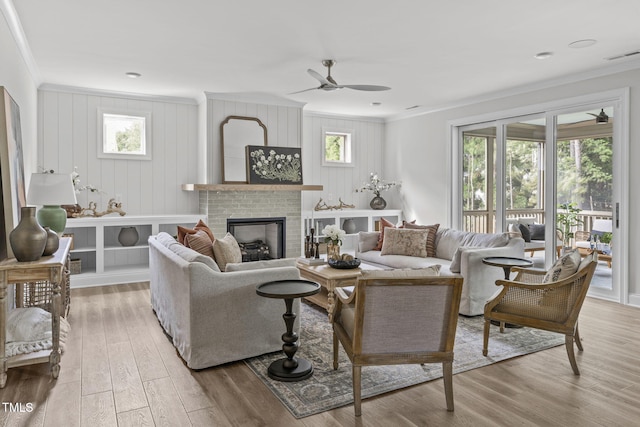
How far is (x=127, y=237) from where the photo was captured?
19.5ft

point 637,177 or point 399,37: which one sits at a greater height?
point 399,37

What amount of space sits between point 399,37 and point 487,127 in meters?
2.97

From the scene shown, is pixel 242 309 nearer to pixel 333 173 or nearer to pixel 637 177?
pixel 637 177

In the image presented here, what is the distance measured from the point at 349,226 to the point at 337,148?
4.80ft

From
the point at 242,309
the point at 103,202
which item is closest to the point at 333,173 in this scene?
the point at 103,202

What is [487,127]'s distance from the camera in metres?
6.39

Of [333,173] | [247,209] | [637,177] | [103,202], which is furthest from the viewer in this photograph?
[333,173]

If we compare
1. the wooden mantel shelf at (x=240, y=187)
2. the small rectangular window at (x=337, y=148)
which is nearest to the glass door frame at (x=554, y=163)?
the small rectangular window at (x=337, y=148)

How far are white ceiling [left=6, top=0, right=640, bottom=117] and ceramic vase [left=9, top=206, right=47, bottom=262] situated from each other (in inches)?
64.6

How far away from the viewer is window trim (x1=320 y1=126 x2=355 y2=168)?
25.5 feet

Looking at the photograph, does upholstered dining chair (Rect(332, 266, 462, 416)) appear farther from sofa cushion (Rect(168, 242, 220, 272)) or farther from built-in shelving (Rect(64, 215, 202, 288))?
built-in shelving (Rect(64, 215, 202, 288))

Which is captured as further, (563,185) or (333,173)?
(333,173)

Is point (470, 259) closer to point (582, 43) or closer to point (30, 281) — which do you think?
point (582, 43)

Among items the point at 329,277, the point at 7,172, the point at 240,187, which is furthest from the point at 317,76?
the point at 7,172
